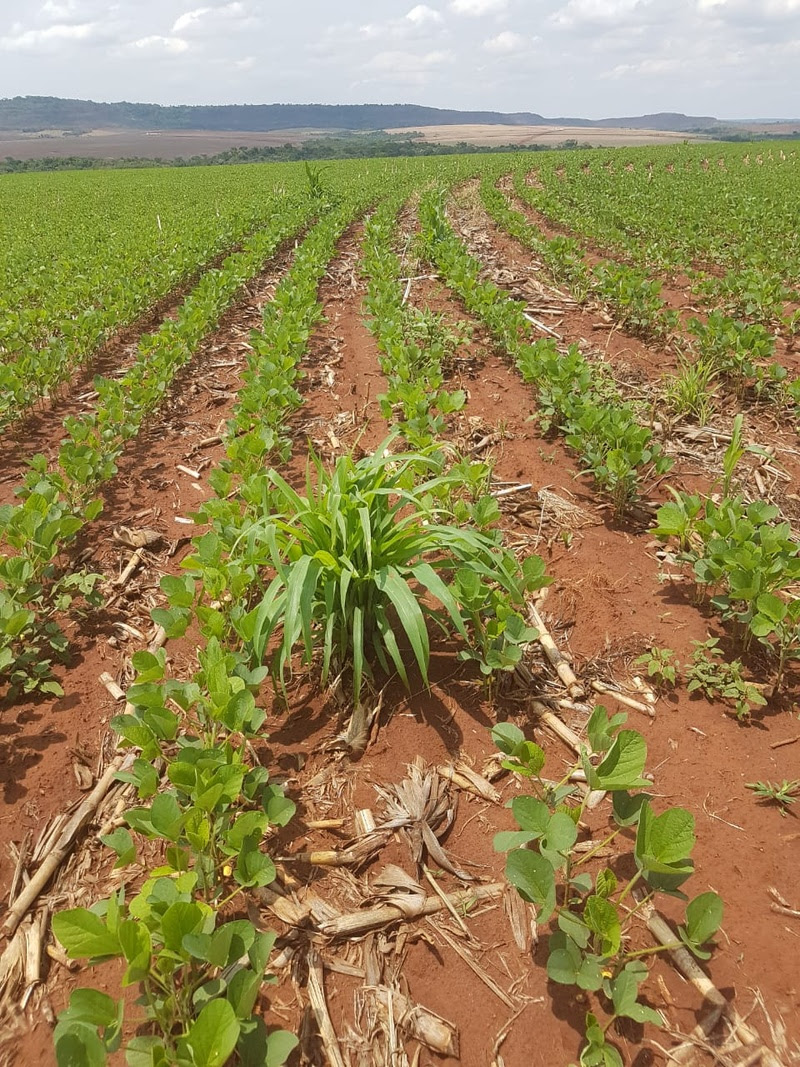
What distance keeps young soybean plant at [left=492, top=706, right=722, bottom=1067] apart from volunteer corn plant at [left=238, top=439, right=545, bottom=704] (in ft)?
2.55

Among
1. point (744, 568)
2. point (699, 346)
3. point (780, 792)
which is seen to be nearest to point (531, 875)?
point (780, 792)

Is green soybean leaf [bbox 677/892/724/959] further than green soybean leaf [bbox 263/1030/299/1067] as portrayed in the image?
Yes

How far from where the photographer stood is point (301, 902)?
2074mm

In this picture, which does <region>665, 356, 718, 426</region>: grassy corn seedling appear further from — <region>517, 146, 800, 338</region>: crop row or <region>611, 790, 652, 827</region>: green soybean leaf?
<region>611, 790, 652, 827</region>: green soybean leaf

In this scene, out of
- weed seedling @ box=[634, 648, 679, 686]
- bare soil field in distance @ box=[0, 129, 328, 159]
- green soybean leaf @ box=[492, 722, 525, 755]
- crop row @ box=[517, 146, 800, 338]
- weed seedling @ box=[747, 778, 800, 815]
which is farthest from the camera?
Answer: bare soil field in distance @ box=[0, 129, 328, 159]

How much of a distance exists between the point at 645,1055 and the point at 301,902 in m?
1.08

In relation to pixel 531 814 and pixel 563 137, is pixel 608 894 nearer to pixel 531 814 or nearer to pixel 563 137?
pixel 531 814

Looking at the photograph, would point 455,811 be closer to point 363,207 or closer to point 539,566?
point 539,566

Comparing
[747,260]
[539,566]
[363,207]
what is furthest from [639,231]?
[539,566]

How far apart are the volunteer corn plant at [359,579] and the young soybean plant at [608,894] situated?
2.55 feet

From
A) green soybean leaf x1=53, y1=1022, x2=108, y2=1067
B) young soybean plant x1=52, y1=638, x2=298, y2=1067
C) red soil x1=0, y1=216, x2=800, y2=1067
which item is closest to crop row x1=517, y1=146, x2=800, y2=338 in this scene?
red soil x1=0, y1=216, x2=800, y2=1067

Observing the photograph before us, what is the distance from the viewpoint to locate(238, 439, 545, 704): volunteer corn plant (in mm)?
2506

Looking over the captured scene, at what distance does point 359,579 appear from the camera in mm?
2699

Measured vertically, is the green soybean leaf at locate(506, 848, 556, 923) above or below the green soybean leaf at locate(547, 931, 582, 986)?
above
